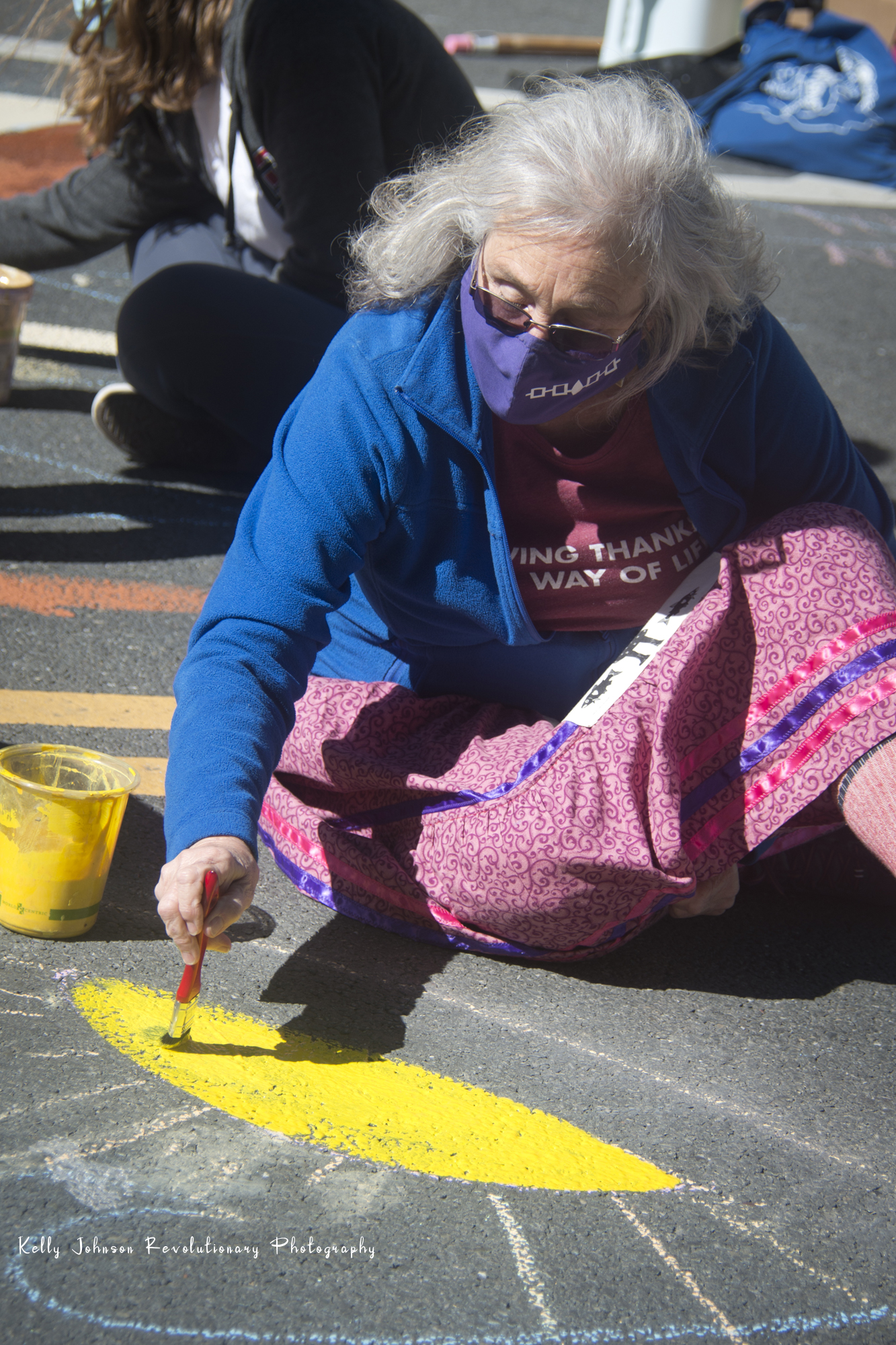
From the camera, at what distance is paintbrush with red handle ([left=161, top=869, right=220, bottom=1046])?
1.37 meters

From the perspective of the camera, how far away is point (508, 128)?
64.9 inches

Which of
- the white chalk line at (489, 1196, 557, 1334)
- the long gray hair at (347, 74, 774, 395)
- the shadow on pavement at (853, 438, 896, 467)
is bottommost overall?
the white chalk line at (489, 1196, 557, 1334)

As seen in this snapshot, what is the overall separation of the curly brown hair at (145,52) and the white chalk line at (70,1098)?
227cm

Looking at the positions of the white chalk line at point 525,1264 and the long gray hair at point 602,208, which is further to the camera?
the long gray hair at point 602,208

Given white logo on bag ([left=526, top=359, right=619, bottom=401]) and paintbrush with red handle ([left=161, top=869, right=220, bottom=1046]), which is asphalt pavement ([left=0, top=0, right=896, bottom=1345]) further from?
white logo on bag ([left=526, top=359, right=619, bottom=401])

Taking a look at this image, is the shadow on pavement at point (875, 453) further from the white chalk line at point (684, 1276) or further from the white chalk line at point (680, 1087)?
the white chalk line at point (684, 1276)

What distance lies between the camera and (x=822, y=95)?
6.53 m

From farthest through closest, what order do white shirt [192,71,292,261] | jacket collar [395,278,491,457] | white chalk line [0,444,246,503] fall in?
1. white chalk line [0,444,246,503]
2. white shirt [192,71,292,261]
3. jacket collar [395,278,491,457]

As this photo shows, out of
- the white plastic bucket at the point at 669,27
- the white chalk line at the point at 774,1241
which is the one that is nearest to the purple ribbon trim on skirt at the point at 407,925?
the white chalk line at the point at 774,1241

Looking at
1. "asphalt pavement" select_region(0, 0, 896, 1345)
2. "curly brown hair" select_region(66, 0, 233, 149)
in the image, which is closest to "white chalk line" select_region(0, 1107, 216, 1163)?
"asphalt pavement" select_region(0, 0, 896, 1345)

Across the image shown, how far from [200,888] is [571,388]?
2.70ft

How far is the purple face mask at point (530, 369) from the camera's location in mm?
1580

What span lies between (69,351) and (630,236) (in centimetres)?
292

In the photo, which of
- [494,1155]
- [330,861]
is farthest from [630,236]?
[494,1155]
